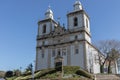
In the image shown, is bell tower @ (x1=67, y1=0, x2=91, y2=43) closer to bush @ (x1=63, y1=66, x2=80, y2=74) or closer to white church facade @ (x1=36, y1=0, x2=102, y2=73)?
white church facade @ (x1=36, y1=0, x2=102, y2=73)

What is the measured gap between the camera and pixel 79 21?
52219 mm

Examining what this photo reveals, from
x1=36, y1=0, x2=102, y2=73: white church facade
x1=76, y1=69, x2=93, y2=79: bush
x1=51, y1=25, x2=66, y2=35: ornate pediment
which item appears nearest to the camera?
x1=76, y1=69, x2=93, y2=79: bush

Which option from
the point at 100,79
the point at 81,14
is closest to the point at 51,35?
the point at 81,14

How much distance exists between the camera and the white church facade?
49156 millimetres

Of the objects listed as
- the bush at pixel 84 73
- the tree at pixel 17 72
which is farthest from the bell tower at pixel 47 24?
the bush at pixel 84 73

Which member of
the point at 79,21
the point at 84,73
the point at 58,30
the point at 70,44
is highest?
the point at 79,21

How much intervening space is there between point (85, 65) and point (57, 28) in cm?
1362

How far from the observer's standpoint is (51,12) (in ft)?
200

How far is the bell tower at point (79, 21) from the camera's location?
5108 cm

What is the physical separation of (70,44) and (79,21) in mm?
6297

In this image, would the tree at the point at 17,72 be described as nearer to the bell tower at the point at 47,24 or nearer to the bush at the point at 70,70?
the bell tower at the point at 47,24

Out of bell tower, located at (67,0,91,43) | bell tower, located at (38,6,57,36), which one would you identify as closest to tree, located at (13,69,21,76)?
bell tower, located at (38,6,57,36)

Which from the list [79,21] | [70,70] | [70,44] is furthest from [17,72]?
[70,70]

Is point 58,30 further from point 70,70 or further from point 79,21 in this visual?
point 70,70
